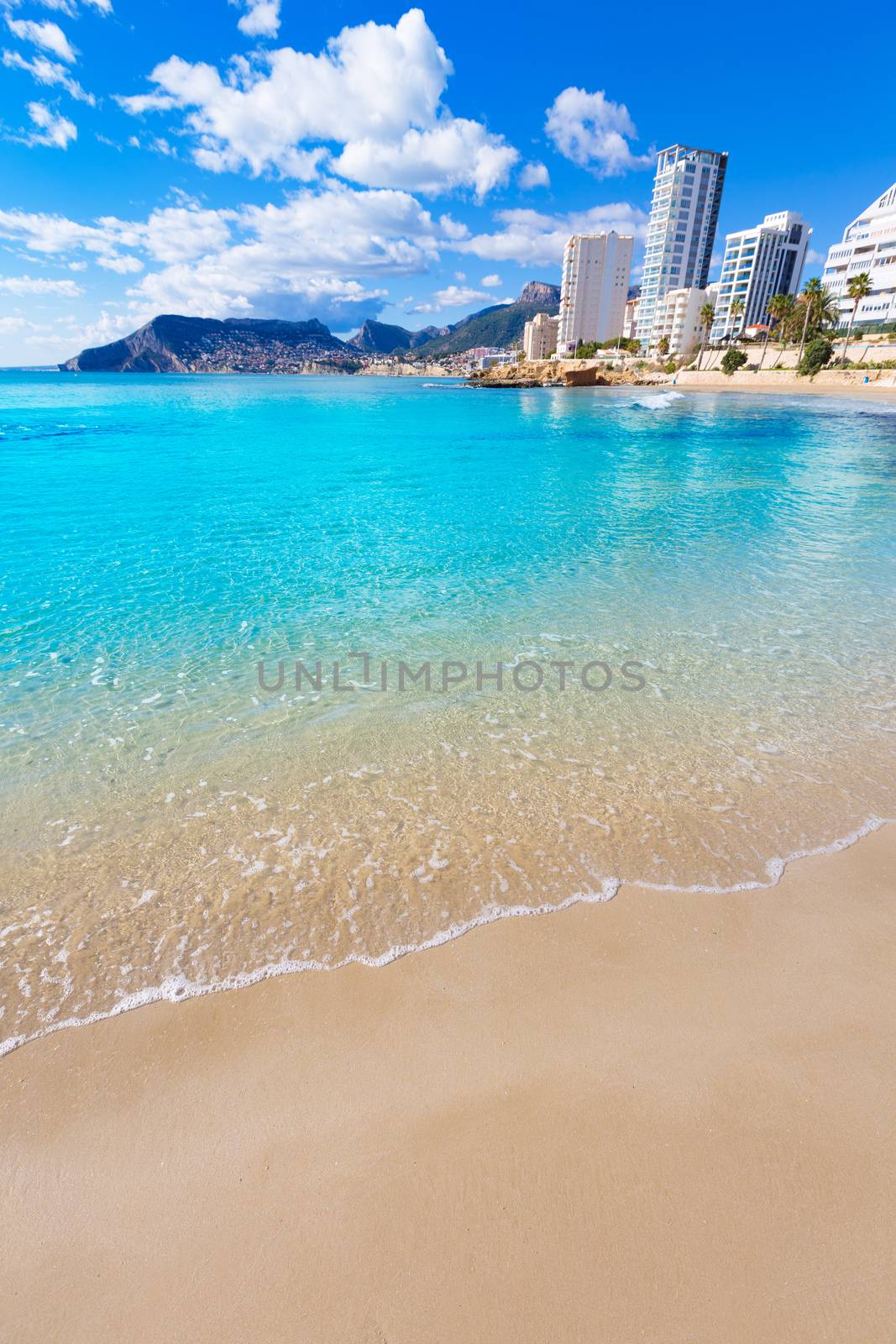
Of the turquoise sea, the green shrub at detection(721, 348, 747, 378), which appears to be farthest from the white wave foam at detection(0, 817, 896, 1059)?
the green shrub at detection(721, 348, 747, 378)

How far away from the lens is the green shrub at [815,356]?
3708 inches

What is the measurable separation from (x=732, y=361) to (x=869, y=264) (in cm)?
5046

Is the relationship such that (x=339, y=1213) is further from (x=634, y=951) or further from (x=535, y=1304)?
(x=634, y=951)

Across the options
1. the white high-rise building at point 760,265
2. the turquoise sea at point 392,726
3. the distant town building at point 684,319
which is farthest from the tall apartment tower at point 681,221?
the turquoise sea at point 392,726

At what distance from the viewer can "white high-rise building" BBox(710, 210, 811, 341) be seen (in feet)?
534

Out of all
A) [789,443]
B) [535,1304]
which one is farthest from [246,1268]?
[789,443]

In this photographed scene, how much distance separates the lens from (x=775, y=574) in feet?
45.6

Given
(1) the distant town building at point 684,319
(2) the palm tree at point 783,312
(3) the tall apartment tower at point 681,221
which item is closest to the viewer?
(2) the palm tree at point 783,312

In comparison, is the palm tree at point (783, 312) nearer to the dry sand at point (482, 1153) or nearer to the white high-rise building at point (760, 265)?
the white high-rise building at point (760, 265)

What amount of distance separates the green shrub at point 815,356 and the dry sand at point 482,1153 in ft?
387

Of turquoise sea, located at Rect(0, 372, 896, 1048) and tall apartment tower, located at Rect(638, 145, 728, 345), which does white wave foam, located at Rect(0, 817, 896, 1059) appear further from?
tall apartment tower, located at Rect(638, 145, 728, 345)

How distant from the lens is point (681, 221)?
178 metres

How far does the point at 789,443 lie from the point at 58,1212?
49.9 meters

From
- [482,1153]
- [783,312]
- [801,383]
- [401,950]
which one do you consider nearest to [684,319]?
[783,312]
